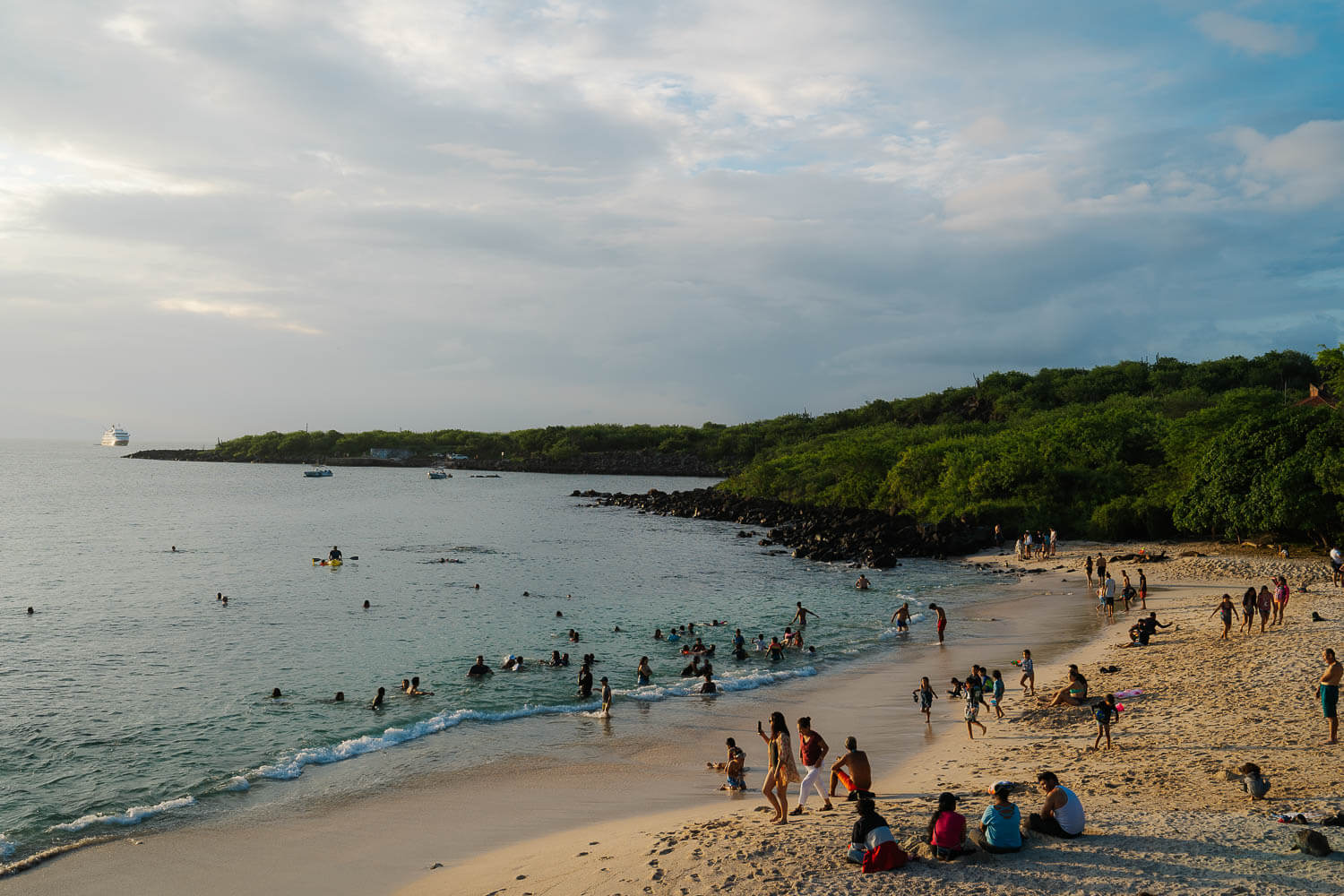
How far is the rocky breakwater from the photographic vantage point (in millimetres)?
52031

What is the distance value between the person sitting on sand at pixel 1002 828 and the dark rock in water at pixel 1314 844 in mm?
3292

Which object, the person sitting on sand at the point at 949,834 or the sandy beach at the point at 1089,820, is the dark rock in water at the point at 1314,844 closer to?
the sandy beach at the point at 1089,820

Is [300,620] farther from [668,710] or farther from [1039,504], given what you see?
[1039,504]

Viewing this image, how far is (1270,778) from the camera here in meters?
13.1

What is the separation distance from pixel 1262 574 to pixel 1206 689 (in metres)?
18.6

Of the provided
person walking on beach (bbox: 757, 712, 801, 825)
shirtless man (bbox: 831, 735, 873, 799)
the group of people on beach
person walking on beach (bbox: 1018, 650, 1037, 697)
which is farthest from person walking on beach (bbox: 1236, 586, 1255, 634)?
the group of people on beach

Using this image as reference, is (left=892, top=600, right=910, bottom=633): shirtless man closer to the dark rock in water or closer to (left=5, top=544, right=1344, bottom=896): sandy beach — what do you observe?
(left=5, top=544, right=1344, bottom=896): sandy beach

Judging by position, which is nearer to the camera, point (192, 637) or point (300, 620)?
point (192, 637)

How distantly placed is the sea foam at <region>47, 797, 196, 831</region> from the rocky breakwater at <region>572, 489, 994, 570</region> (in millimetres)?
39298

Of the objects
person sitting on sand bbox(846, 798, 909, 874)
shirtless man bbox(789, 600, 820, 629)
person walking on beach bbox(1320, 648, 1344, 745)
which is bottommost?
shirtless man bbox(789, 600, 820, 629)

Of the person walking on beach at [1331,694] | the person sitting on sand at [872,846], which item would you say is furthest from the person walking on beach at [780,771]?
the person walking on beach at [1331,694]

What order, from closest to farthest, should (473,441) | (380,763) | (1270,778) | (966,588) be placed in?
1. (1270,778)
2. (380,763)
3. (966,588)
4. (473,441)

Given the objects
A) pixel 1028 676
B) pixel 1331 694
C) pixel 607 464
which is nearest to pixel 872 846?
pixel 1331 694

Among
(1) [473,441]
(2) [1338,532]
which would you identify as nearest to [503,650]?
(2) [1338,532]
